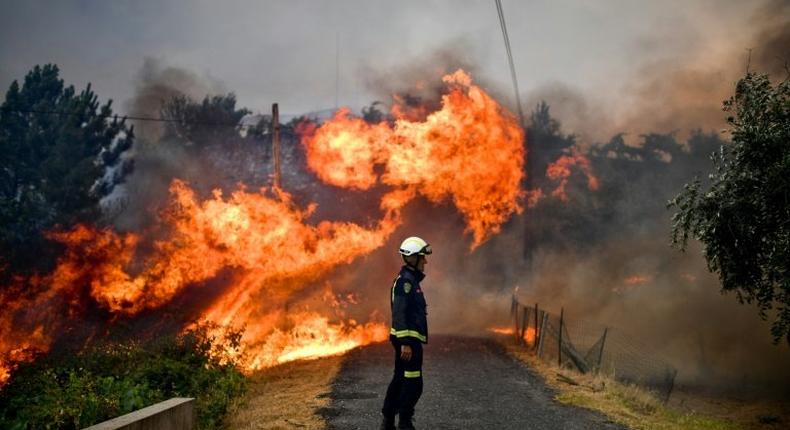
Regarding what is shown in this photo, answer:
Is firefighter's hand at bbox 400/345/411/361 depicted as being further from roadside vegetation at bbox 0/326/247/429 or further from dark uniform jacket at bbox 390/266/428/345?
roadside vegetation at bbox 0/326/247/429

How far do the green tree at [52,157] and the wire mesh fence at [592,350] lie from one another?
20.7 meters

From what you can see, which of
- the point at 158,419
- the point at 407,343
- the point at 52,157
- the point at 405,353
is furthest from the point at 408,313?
the point at 52,157

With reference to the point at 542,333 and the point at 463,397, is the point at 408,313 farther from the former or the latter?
the point at 542,333

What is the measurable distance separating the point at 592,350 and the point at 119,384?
35.5ft

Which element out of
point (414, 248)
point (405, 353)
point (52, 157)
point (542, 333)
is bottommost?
point (542, 333)

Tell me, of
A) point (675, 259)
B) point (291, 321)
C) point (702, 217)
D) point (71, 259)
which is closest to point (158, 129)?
point (71, 259)

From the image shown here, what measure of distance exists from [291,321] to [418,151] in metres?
7.03

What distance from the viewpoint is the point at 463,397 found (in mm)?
10844

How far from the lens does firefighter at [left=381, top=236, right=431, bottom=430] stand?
7758mm

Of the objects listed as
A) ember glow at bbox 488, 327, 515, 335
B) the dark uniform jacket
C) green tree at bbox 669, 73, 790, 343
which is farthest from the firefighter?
ember glow at bbox 488, 327, 515, 335

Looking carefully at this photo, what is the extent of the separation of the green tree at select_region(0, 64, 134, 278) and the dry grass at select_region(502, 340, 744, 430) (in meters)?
23.1

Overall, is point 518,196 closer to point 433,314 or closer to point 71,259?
point 433,314

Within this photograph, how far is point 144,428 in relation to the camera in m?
6.04

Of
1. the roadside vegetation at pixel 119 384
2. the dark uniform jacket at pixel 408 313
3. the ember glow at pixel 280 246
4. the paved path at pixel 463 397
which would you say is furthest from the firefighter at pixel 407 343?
the ember glow at pixel 280 246
